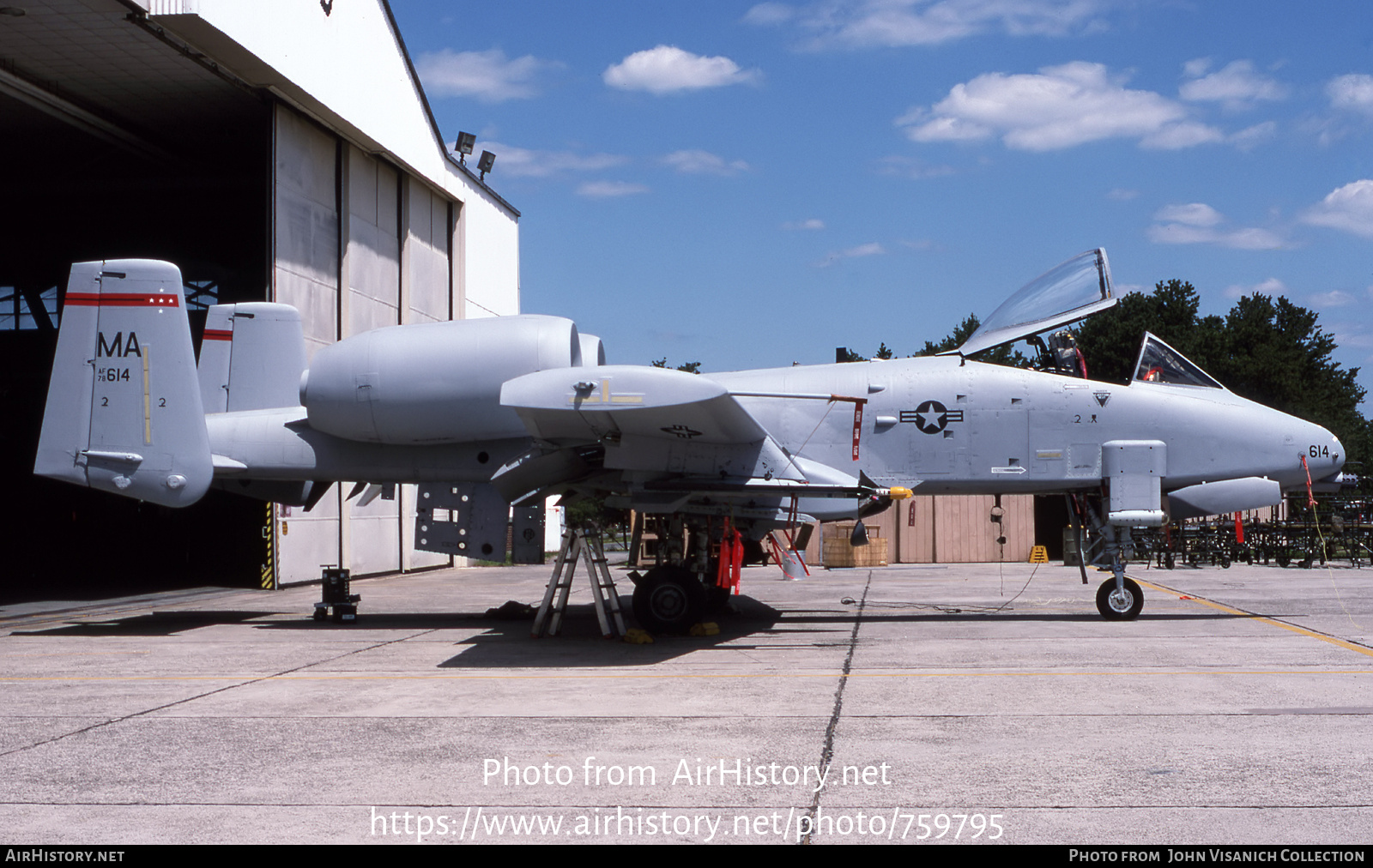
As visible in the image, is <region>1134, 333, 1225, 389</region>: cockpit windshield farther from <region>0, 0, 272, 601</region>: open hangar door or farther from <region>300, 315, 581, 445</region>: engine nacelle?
<region>0, 0, 272, 601</region>: open hangar door

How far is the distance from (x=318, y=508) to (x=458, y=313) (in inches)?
310

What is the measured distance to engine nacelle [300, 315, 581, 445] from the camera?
1100cm

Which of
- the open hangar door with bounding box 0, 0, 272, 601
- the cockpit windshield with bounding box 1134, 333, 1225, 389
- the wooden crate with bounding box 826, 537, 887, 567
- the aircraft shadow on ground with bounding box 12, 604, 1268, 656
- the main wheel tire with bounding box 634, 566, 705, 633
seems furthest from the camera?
the wooden crate with bounding box 826, 537, 887, 567

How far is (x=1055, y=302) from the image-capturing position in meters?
11.8

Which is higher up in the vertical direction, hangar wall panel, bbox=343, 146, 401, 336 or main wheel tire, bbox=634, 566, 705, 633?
hangar wall panel, bbox=343, 146, 401, 336

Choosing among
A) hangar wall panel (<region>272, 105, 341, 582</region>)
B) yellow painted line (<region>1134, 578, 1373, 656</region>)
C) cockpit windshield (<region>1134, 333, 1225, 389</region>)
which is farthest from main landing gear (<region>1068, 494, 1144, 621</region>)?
hangar wall panel (<region>272, 105, 341, 582</region>)

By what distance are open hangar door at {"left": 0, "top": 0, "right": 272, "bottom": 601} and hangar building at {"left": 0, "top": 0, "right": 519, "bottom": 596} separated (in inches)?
2.4

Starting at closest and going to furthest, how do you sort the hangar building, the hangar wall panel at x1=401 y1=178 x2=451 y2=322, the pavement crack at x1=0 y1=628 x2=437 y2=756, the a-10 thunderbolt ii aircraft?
1. the pavement crack at x1=0 y1=628 x2=437 y2=756
2. the a-10 thunderbolt ii aircraft
3. the hangar building
4. the hangar wall panel at x1=401 y1=178 x2=451 y2=322

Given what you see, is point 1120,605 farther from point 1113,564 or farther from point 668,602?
point 668,602

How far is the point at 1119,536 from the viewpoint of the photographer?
11.6m

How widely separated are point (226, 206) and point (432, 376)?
18093 millimetres

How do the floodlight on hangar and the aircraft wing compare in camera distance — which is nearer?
the aircraft wing

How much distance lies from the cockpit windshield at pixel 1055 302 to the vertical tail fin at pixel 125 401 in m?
8.28

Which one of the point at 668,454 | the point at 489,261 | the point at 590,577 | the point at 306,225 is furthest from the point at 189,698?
the point at 489,261
